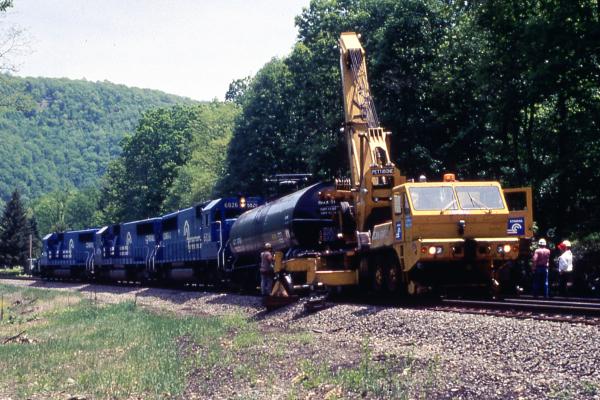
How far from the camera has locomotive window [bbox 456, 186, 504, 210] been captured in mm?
18095

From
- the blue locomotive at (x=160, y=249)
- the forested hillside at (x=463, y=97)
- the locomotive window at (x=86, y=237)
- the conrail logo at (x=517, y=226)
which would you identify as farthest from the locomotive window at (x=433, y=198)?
the locomotive window at (x=86, y=237)

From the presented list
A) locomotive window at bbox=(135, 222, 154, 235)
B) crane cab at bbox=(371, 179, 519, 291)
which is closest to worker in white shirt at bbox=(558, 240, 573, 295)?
crane cab at bbox=(371, 179, 519, 291)

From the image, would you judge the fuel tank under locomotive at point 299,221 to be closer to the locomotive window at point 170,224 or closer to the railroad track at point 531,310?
the railroad track at point 531,310

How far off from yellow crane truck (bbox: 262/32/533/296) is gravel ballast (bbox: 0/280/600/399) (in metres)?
1.61

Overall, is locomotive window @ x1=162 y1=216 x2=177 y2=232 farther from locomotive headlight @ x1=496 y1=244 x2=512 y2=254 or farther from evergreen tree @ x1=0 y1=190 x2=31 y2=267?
evergreen tree @ x1=0 y1=190 x2=31 y2=267

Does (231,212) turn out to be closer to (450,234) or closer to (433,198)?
(433,198)

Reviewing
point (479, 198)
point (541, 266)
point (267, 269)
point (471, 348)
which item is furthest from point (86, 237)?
point (471, 348)

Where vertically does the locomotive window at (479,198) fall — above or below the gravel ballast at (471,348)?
above

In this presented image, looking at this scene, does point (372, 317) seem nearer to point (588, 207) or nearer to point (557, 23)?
point (557, 23)

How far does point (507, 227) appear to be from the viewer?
18.2 meters

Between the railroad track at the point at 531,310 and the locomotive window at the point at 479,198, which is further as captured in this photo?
the locomotive window at the point at 479,198

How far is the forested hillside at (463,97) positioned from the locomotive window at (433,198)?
8983mm

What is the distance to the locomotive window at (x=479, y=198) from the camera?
712 inches

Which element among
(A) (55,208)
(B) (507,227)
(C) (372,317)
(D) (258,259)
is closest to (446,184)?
(B) (507,227)
